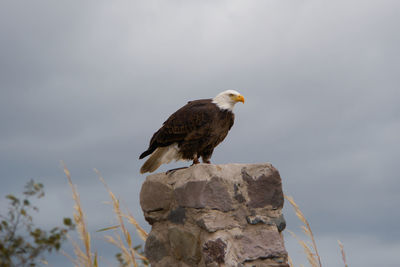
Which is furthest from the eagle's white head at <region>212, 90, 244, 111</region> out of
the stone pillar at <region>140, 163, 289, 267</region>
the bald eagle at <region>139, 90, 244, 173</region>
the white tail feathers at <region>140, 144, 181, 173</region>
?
the stone pillar at <region>140, 163, 289, 267</region>

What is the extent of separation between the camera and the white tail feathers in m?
5.69

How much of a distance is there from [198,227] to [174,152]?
120cm

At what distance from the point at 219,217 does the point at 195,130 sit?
44.8 inches

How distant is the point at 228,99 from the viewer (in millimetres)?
5641

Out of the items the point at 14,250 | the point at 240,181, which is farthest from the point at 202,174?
the point at 14,250

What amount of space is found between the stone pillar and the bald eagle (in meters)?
0.50

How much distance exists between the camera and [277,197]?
5004 mm

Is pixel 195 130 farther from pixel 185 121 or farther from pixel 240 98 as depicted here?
pixel 240 98

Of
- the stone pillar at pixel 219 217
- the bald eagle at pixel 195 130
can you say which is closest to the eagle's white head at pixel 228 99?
the bald eagle at pixel 195 130

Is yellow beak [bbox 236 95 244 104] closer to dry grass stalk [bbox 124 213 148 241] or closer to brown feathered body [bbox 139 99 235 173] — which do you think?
brown feathered body [bbox 139 99 235 173]

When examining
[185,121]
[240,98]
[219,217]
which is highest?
[240,98]

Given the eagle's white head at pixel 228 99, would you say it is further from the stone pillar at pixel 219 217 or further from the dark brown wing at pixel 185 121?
the stone pillar at pixel 219 217

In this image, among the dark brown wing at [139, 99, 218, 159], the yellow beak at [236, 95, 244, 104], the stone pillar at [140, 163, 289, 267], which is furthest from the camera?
the yellow beak at [236, 95, 244, 104]

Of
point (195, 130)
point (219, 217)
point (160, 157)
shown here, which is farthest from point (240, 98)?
point (219, 217)
